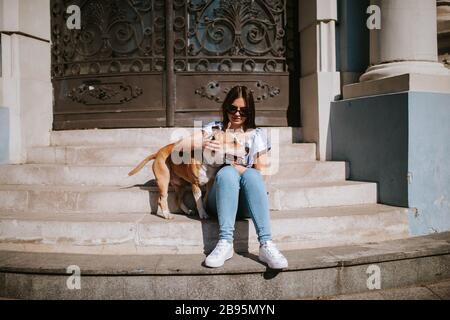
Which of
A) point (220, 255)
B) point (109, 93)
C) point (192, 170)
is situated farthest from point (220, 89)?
point (220, 255)

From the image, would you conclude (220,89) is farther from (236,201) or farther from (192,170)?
(236,201)

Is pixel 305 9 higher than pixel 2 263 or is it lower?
higher

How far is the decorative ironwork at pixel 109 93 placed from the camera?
5.41m

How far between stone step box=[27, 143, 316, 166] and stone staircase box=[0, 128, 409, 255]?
0.01 meters

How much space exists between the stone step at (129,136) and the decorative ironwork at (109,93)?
1.78 feet

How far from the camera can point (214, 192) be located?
10.9 feet

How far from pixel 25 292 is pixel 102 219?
867mm

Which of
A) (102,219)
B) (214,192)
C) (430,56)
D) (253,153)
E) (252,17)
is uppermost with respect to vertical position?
A: (252,17)

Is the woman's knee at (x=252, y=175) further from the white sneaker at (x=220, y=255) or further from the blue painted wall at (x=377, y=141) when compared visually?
the blue painted wall at (x=377, y=141)

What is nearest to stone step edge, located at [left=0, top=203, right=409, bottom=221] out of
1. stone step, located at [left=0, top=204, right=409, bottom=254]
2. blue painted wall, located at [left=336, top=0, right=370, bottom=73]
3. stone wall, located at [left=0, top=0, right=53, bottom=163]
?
stone step, located at [left=0, top=204, right=409, bottom=254]

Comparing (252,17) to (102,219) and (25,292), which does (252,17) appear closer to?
(102,219)
